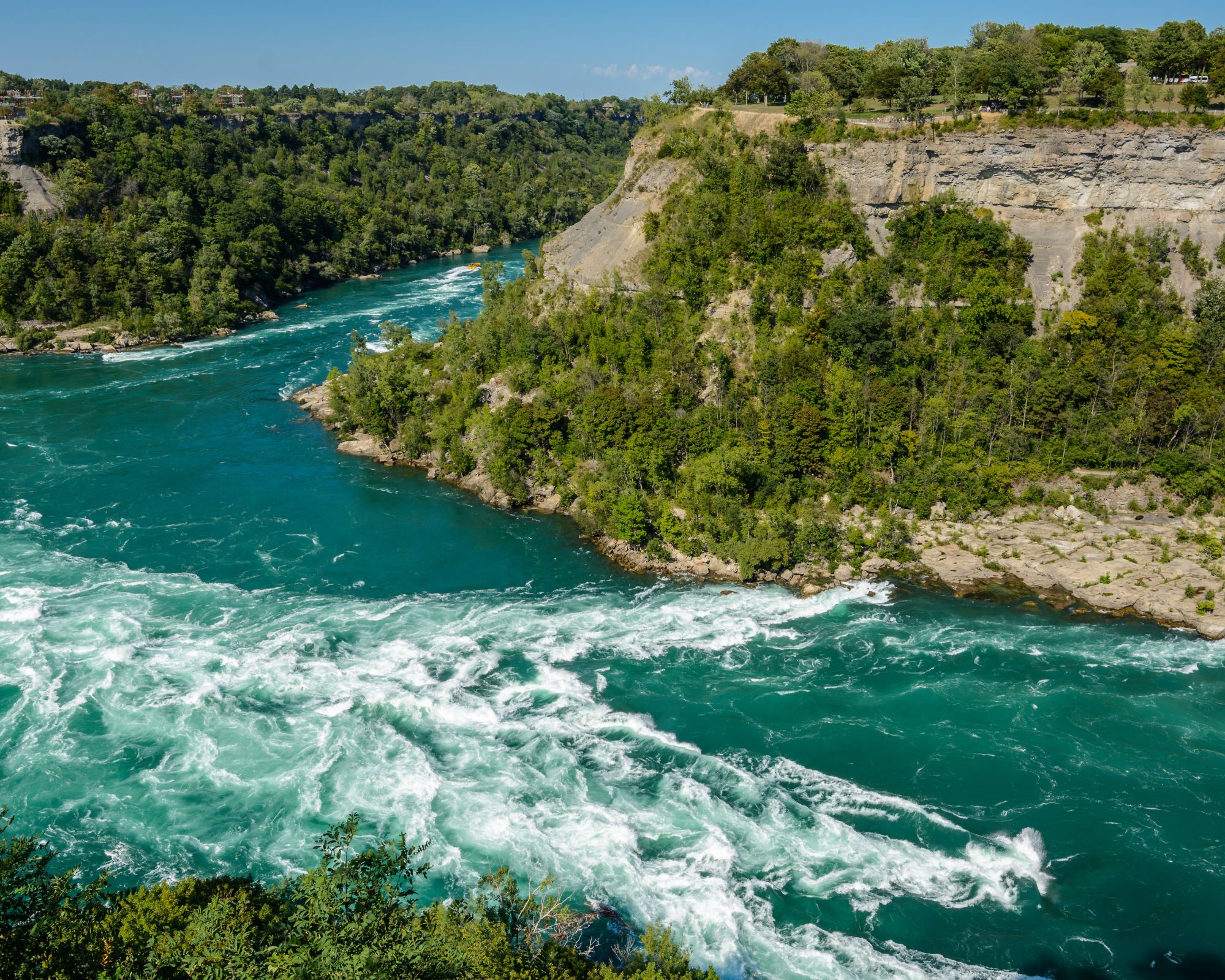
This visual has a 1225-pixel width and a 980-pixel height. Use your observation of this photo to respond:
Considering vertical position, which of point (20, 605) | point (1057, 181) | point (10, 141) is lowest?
point (20, 605)

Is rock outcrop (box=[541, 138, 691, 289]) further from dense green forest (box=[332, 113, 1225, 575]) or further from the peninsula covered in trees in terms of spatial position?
dense green forest (box=[332, 113, 1225, 575])

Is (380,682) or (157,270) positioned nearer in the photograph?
(380,682)

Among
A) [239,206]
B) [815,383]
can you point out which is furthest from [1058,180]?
[239,206]

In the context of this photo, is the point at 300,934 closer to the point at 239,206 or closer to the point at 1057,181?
the point at 1057,181

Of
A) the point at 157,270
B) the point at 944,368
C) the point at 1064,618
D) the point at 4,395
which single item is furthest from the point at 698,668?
the point at 157,270

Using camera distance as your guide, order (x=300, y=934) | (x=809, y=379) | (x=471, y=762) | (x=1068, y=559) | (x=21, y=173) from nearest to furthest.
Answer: (x=300, y=934) < (x=471, y=762) < (x=1068, y=559) < (x=809, y=379) < (x=21, y=173)

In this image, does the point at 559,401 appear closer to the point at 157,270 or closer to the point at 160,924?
the point at 160,924

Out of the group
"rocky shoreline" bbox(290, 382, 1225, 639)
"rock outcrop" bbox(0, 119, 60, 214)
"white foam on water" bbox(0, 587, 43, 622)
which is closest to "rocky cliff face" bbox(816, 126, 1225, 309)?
"rocky shoreline" bbox(290, 382, 1225, 639)
